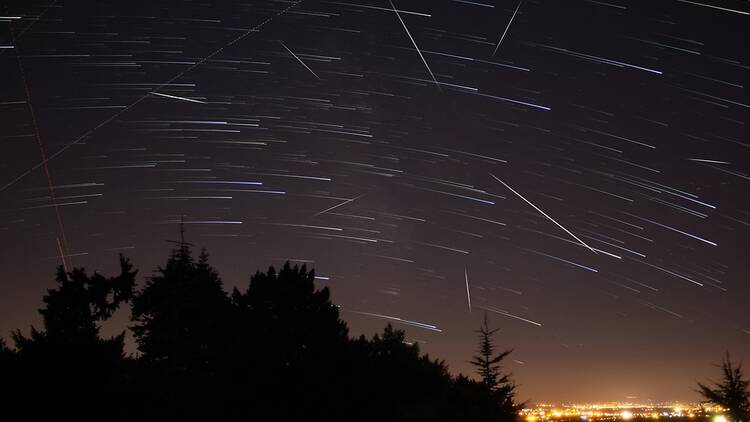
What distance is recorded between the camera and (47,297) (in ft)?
81.4

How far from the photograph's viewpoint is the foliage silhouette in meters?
21.8

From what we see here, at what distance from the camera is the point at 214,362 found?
1063 inches

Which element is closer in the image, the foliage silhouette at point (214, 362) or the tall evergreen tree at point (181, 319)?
the foliage silhouette at point (214, 362)

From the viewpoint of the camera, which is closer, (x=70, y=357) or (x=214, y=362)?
(x=70, y=357)

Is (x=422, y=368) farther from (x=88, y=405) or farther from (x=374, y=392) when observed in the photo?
(x=88, y=405)

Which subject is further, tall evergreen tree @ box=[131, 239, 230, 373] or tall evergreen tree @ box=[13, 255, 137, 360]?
tall evergreen tree @ box=[131, 239, 230, 373]

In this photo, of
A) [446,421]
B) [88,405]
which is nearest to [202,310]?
[88,405]

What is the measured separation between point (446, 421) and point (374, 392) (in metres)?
4.56

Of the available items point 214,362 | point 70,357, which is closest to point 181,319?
point 214,362

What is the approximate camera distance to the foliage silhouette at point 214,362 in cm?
2177

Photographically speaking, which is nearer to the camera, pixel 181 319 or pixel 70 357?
pixel 70 357

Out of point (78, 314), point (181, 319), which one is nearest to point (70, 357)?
point (78, 314)

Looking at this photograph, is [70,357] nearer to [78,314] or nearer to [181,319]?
[78,314]

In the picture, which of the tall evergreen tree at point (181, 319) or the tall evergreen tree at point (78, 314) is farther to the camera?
the tall evergreen tree at point (181, 319)
